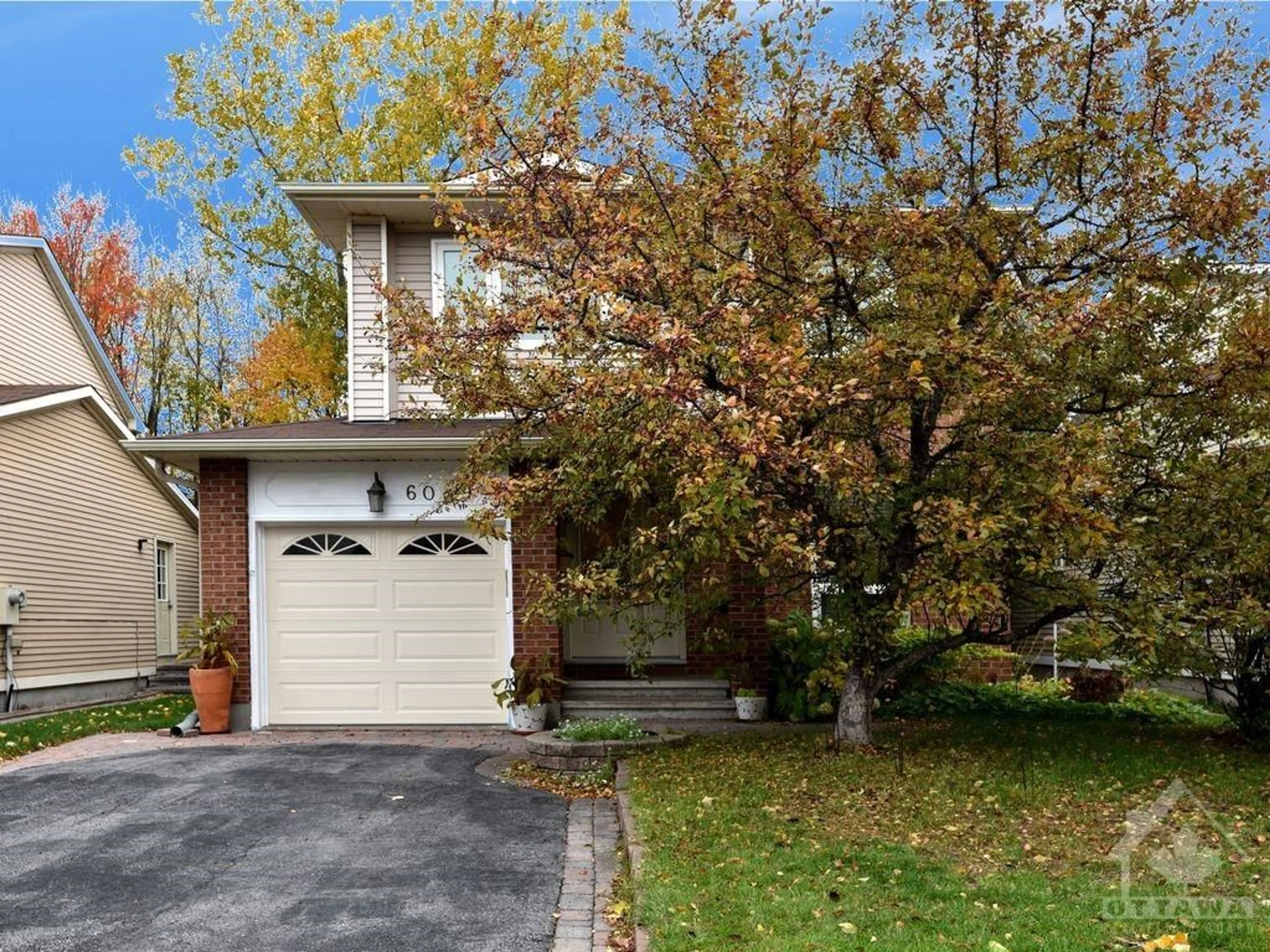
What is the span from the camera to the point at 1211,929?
4180 mm

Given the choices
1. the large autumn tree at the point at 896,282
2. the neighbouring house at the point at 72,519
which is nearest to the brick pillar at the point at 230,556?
the neighbouring house at the point at 72,519

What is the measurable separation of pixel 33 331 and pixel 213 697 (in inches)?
375

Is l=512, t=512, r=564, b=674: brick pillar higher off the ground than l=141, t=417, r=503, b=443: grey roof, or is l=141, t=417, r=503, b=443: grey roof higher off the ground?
l=141, t=417, r=503, b=443: grey roof

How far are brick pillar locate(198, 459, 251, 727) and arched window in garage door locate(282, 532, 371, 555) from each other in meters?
0.50

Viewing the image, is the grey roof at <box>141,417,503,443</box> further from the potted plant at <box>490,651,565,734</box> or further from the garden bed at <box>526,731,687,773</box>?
the garden bed at <box>526,731,687,773</box>

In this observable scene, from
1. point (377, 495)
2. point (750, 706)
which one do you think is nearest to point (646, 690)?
point (750, 706)

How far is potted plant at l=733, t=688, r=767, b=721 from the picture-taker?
36.8 feet

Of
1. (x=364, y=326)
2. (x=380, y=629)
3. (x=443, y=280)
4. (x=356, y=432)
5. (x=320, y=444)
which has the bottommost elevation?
(x=380, y=629)

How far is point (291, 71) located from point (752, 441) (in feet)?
67.9

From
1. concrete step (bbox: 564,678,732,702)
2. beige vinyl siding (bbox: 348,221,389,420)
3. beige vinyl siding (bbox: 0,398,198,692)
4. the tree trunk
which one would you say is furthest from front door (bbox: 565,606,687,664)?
beige vinyl siding (bbox: 0,398,198,692)

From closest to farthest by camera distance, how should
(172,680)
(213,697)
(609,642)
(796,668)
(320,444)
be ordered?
(320,444)
(213,697)
(796,668)
(609,642)
(172,680)

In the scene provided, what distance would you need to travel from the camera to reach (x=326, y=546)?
11648mm

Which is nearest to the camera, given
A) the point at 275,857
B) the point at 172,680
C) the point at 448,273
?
the point at 275,857

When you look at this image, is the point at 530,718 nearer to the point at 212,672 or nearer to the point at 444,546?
the point at 444,546
